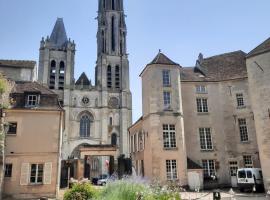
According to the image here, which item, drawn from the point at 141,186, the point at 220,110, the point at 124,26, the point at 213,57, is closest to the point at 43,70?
the point at 124,26

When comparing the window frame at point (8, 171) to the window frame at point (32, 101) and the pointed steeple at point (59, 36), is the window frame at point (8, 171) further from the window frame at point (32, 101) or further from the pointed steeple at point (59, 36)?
the pointed steeple at point (59, 36)

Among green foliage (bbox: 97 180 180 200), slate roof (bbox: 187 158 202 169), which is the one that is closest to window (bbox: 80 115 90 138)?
slate roof (bbox: 187 158 202 169)

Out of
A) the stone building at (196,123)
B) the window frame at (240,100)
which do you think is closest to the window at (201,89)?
the stone building at (196,123)

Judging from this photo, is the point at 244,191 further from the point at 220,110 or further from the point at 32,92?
the point at 32,92

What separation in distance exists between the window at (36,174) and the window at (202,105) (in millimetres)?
13909

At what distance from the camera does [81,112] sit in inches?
1886

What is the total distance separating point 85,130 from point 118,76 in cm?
1248

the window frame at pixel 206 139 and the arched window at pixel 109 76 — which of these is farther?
the arched window at pixel 109 76

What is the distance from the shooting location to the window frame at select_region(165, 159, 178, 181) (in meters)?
20.7

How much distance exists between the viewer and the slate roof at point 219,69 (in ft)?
82.9

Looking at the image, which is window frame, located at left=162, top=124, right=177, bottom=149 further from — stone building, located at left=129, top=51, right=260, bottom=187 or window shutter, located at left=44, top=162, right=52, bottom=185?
window shutter, located at left=44, top=162, right=52, bottom=185

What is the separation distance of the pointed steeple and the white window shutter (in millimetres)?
39401

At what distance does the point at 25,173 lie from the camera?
55.9 feet

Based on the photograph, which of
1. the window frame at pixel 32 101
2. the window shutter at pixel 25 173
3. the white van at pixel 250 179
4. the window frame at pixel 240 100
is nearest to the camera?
the window shutter at pixel 25 173
